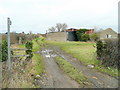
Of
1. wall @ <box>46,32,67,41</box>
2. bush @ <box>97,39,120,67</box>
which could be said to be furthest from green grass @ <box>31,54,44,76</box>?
wall @ <box>46,32,67,41</box>

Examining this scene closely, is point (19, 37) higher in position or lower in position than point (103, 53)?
higher

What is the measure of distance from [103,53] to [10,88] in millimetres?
4824

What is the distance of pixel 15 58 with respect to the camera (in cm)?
534

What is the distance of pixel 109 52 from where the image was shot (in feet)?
18.2

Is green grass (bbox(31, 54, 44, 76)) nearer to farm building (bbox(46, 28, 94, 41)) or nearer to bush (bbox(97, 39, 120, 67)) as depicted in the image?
bush (bbox(97, 39, 120, 67))

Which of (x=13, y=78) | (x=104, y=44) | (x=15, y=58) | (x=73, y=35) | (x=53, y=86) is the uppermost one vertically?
(x=73, y=35)

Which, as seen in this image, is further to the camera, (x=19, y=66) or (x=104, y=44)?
(x=104, y=44)

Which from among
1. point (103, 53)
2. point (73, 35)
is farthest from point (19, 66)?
point (73, 35)

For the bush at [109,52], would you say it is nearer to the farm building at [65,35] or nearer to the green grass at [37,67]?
the green grass at [37,67]

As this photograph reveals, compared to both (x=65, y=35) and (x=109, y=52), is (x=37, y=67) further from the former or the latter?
(x=65, y=35)

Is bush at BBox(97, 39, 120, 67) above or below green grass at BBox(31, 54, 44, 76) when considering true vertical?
above

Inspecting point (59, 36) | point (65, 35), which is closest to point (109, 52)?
point (65, 35)

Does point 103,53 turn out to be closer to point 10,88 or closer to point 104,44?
point 104,44

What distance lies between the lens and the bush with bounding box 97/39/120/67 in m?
5.27
